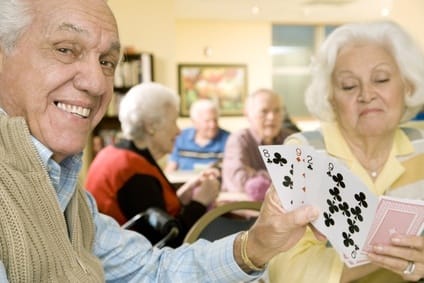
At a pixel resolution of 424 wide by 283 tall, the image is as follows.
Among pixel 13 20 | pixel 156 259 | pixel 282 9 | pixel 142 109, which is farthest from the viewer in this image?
→ pixel 282 9

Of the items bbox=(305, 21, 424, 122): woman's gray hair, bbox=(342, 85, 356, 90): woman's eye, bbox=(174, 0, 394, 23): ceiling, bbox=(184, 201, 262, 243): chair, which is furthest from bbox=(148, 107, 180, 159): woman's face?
bbox=(174, 0, 394, 23): ceiling

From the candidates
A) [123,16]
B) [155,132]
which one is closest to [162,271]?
[155,132]

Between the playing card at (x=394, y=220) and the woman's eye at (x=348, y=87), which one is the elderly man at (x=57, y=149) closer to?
the playing card at (x=394, y=220)

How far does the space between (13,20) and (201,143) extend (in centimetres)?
381

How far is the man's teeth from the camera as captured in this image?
37.1 inches

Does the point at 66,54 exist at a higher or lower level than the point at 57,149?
higher

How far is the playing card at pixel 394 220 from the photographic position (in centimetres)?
103

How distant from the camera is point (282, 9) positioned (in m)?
7.49

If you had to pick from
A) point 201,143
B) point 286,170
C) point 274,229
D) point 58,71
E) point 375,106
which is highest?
point 58,71

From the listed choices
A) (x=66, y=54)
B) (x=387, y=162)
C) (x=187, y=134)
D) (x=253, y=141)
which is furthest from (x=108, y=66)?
(x=187, y=134)

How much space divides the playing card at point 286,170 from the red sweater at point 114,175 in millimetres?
1314

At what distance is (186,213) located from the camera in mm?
2320

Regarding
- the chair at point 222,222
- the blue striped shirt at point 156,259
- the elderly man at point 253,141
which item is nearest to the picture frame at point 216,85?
the elderly man at point 253,141

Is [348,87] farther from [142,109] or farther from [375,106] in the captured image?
[142,109]
